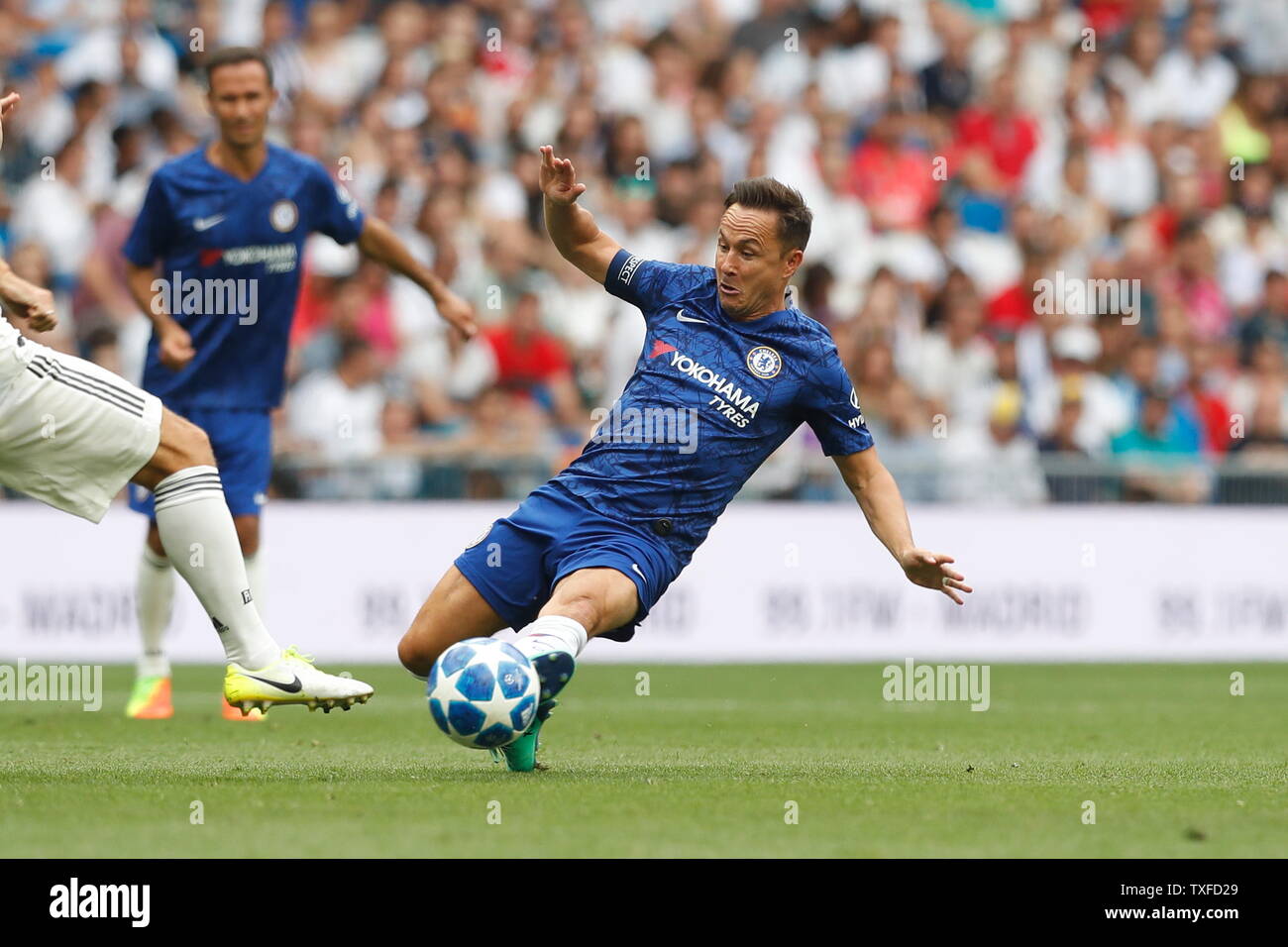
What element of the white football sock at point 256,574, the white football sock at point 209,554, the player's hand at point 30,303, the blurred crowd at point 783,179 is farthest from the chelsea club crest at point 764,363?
the blurred crowd at point 783,179

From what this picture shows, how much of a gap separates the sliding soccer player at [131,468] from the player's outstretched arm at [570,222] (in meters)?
1.60

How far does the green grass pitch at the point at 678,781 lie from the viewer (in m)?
5.61

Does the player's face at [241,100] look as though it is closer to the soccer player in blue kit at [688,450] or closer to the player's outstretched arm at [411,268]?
the player's outstretched arm at [411,268]

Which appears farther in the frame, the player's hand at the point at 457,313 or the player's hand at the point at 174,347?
the player's hand at the point at 457,313

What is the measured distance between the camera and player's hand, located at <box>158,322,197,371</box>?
9.81m

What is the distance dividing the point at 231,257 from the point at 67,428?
11.4 feet

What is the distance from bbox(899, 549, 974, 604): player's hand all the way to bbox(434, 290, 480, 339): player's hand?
3.51m

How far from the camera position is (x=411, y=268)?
10.5 m

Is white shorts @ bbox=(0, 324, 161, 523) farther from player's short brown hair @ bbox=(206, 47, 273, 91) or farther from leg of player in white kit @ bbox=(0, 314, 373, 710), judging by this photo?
player's short brown hair @ bbox=(206, 47, 273, 91)

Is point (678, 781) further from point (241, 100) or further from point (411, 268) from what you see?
point (241, 100)

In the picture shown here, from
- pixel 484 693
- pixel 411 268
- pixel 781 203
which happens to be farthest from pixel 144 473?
pixel 411 268

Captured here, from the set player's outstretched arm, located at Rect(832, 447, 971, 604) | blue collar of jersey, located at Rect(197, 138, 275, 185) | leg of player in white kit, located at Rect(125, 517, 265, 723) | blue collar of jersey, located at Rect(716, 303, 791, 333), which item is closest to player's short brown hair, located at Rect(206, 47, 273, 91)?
blue collar of jersey, located at Rect(197, 138, 275, 185)
